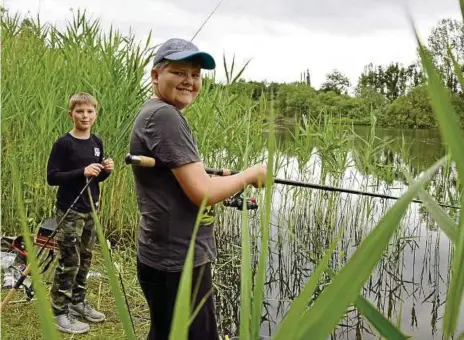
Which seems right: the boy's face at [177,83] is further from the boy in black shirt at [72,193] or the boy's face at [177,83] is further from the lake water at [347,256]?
the lake water at [347,256]

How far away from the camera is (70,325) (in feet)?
9.41

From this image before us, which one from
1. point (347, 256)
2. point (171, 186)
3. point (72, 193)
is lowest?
point (347, 256)

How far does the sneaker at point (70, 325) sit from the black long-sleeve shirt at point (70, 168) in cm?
60

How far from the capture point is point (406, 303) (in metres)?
4.38

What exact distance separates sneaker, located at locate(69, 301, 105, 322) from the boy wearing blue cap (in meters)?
1.50

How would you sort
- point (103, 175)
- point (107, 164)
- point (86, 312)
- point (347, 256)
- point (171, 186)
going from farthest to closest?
point (347, 256) < point (86, 312) < point (103, 175) < point (107, 164) < point (171, 186)

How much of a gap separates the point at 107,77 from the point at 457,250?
3.68 meters

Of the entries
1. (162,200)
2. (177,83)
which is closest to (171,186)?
(162,200)

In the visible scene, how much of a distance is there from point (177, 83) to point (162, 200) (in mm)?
355

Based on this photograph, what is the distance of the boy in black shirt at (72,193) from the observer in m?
2.76

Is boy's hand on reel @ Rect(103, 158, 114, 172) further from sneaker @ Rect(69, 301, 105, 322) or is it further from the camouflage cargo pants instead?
sneaker @ Rect(69, 301, 105, 322)

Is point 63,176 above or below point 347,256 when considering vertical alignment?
above

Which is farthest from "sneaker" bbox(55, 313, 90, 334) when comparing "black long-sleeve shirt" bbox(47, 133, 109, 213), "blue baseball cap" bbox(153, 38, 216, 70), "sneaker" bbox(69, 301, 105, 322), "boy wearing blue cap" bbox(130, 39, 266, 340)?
"blue baseball cap" bbox(153, 38, 216, 70)

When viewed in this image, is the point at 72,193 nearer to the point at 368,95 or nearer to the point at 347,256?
the point at 347,256
